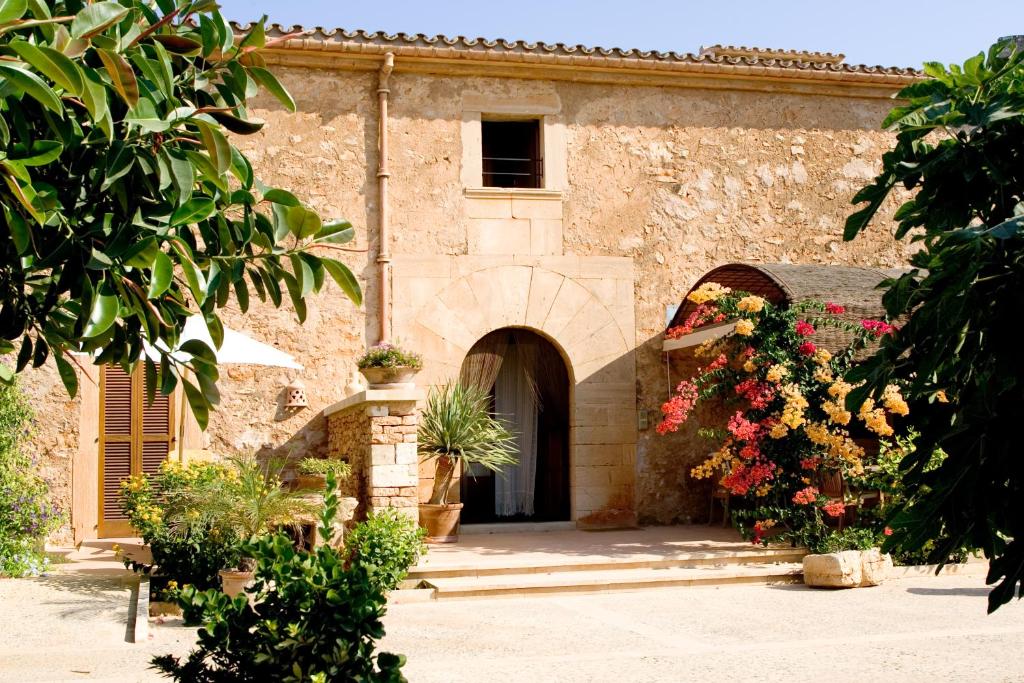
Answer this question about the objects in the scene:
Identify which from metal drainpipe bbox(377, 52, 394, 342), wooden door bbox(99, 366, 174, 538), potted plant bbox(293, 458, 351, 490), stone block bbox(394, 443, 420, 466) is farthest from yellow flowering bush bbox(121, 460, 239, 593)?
metal drainpipe bbox(377, 52, 394, 342)

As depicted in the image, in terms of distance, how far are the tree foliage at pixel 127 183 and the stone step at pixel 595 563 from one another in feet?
20.4

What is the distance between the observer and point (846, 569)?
28.3 feet

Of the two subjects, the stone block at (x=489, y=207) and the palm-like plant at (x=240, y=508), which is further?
the stone block at (x=489, y=207)

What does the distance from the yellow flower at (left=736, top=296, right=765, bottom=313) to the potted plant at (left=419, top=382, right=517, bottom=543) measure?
2.66 m

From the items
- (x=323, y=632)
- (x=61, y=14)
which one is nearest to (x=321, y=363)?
(x=323, y=632)

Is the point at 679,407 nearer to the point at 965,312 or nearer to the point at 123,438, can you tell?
the point at 123,438

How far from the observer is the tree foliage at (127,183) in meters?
2.05

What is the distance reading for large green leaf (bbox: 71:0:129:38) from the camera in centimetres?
205

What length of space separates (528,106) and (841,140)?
3961mm

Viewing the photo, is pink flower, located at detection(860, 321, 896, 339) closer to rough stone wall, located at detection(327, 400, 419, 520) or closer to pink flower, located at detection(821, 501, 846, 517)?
pink flower, located at detection(821, 501, 846, 517)

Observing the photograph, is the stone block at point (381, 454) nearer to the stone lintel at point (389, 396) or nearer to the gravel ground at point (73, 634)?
the stone lintel at point (389, 396)

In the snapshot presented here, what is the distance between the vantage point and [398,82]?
38.6ft

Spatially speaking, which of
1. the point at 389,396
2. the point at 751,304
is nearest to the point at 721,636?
the point at 389,396

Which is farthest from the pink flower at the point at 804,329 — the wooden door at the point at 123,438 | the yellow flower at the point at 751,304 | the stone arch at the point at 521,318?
the wooden door at the point at 123,438
